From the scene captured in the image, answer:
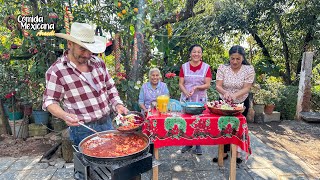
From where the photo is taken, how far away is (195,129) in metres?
2.37

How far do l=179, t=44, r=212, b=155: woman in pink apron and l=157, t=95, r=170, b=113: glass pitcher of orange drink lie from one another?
2.10 ft

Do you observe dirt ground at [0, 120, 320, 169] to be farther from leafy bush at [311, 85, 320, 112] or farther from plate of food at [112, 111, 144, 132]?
plate of food at [112, 111, 144, 132]

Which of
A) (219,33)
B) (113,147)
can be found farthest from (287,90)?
(113,147)

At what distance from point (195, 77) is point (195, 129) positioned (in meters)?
0.90

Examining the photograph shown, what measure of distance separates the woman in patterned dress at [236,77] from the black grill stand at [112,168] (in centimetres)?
152

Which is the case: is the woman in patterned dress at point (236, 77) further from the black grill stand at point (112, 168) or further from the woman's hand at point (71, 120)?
the woman's hand at point (71, 120)

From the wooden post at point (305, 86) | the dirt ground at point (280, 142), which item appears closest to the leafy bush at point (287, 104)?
the wooden post at point (305, 86)

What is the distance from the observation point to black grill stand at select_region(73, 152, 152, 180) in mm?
1327

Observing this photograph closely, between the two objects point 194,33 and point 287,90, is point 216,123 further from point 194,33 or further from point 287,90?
point 287,90

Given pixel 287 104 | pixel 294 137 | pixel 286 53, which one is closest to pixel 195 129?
pixel 294 137

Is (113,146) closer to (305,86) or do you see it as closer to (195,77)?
(195,77)

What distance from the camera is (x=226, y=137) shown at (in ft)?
8.02

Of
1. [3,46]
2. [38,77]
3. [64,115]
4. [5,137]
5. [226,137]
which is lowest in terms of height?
[5,137]

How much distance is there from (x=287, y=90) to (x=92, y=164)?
5.53 metres
